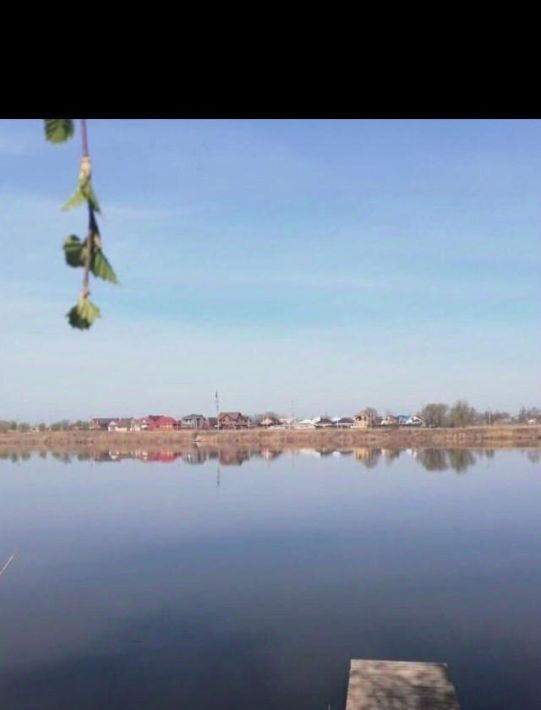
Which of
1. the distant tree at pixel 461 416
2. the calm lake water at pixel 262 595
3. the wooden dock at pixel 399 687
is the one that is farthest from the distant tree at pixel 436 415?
the wooden dock at pixel 399 687

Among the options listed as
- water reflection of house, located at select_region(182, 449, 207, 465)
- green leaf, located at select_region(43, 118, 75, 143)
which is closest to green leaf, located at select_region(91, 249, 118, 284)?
green leaf, located at select_region(43, 118, 75, 143)

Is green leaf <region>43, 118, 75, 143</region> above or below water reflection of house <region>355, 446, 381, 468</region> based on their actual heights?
above

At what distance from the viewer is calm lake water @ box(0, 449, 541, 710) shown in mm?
10117

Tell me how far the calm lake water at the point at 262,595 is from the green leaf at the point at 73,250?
9.37m

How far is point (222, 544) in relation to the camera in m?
19.6

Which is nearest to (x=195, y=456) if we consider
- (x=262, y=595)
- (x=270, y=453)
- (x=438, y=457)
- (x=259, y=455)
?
(x=259, y=455)

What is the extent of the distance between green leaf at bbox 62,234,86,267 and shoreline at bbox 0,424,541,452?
175 ft

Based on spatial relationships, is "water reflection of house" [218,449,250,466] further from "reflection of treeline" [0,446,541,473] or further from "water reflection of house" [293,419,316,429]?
"water reflection of house" [293,419,316,429]

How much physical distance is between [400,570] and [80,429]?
46060 mm

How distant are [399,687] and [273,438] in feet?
171

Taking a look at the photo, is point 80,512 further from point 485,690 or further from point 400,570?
point 485,690

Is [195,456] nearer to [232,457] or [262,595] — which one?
[232,457]
